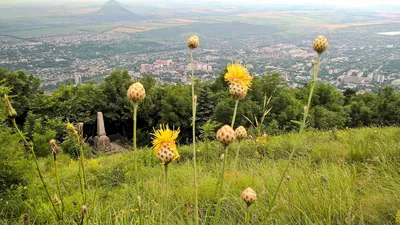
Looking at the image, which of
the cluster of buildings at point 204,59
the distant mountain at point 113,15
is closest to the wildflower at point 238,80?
the cluster of buildings at point 204,59

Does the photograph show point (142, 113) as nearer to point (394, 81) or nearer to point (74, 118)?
point (74, 118)

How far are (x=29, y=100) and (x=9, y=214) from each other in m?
18.7

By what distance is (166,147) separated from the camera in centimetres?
116

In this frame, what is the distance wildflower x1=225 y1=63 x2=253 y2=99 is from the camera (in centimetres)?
128

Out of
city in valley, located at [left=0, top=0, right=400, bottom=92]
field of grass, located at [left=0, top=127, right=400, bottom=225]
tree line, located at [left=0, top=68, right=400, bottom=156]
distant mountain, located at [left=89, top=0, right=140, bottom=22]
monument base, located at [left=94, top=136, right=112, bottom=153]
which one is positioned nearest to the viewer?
field of grass, located at [left=0, top=127, right=400, bottom=225]

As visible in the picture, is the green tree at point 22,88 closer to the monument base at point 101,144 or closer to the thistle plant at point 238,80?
the monument base at point 101,144

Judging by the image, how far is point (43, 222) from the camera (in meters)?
3.42

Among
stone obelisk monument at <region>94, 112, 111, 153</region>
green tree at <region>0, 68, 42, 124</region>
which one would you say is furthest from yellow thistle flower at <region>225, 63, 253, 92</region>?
green tree at <region>0, 68, 42, 124</region>

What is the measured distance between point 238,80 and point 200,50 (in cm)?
4149

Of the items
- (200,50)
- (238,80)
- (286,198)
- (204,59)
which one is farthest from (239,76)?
(200,50)

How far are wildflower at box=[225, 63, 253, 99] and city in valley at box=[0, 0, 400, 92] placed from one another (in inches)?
5.9

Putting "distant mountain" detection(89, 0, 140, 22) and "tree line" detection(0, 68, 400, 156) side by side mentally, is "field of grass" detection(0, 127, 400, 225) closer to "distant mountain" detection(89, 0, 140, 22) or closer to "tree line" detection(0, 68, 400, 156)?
"tree line" detection(0, 68, 400, 156)

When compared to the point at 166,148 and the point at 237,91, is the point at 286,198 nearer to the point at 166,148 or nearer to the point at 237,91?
the point at 237,91

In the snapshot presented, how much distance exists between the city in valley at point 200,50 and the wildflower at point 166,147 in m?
0.52
